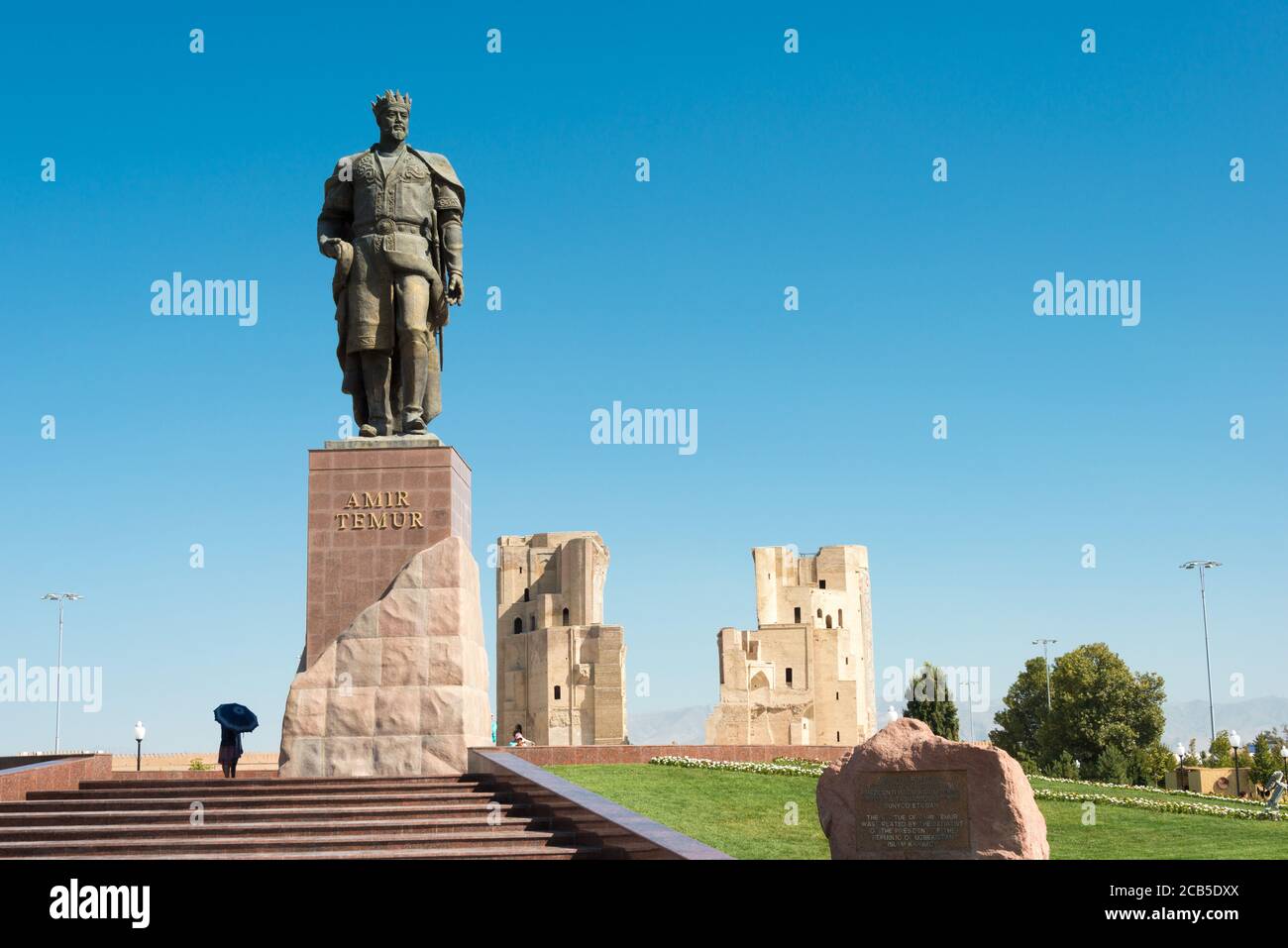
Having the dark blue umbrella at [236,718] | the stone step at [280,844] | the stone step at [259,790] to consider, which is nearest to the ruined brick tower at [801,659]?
the dark blue umbrella at [236,718]

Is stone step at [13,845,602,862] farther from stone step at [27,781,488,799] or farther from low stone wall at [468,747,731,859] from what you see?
stone step at [27,781,488,799]

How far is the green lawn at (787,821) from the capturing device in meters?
15.1

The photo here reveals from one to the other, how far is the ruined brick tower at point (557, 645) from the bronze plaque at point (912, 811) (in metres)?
53.6

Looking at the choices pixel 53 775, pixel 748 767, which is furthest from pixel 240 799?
pixel 748 767

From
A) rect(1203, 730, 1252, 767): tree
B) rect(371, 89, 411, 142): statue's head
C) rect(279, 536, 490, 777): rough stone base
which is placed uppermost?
rect(371, 89, 411, 142): statue's head

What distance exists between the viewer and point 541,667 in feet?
224

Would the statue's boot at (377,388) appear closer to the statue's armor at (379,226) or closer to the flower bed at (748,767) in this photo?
the statue's armor at (379,226)

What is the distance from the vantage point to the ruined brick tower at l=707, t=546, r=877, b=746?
6744 cm

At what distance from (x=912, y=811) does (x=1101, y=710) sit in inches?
1936

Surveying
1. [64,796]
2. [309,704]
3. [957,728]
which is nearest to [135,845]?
[64,796]

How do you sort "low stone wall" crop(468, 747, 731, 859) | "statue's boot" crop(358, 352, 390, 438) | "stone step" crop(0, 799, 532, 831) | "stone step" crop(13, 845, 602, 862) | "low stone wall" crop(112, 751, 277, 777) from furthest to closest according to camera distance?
"low stone wall" crop(112, 751, 277, 777) < "statue's boot" crop(358, 352, 390, 438) < "stone step" crop(0, 799, 532, 831) < "stone step" crop(13, 845, 602, 862) < "low stone wall" crop(468, 747, 731, 859)

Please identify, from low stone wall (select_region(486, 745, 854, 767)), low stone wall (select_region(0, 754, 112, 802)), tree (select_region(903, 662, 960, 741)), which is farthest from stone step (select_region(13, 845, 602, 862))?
tree (select_region(903, 662, 960, 741))

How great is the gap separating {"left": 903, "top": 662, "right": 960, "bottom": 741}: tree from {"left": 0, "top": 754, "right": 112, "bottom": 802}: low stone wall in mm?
41965
